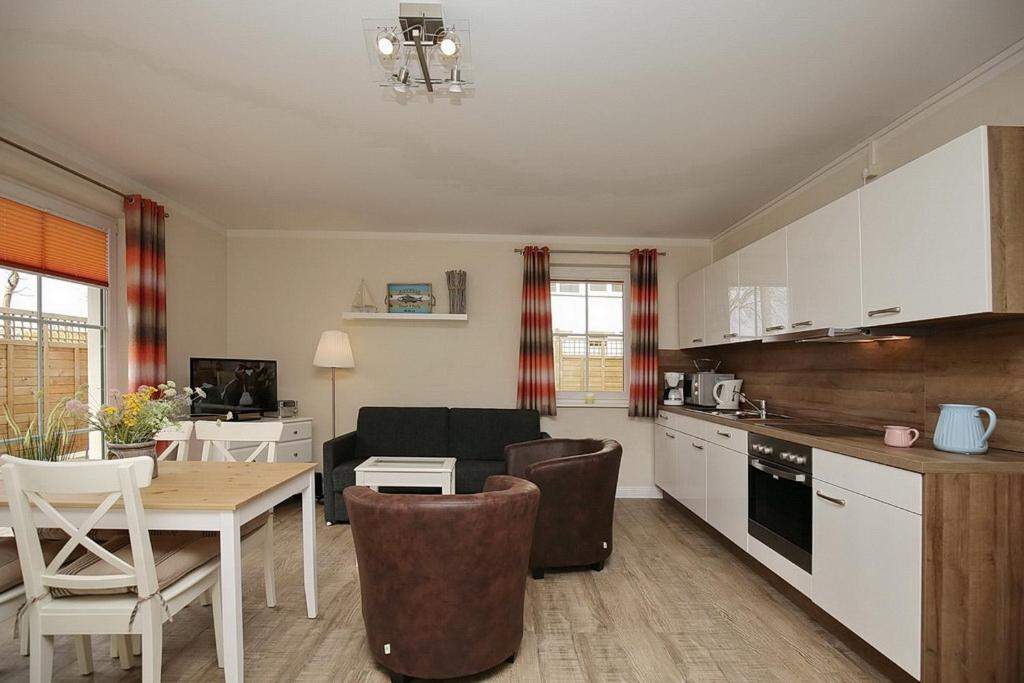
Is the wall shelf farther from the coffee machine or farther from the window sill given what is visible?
the coffee machine

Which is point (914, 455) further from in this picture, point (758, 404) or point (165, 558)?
point (165, 558)

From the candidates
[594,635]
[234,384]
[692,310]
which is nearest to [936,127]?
[692,310]

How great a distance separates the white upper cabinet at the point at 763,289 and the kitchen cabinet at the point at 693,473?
36.9 inches

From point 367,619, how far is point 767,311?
9.37 ft

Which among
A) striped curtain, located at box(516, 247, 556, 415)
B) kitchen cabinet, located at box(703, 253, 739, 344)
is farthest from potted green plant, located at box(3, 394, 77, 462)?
kitchen cabinet, located at box(703, 253, 739, 344)

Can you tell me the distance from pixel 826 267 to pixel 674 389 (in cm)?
227

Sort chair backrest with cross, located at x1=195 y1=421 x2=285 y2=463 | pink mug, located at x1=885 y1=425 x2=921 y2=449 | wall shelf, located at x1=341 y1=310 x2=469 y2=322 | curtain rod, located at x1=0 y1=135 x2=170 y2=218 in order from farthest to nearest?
wall shelf, located at x1=341 y1=310 x2=469 y2=322
chair backrest with cross, located at x1=195 y1=421 x2=285 y2=463
curtain rod, located at x1=0 y1=135 x2=170 y2=218
pink mug, located at x1=885 y1=425 x2=921 y2=449

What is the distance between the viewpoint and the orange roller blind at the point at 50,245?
2.74 metres

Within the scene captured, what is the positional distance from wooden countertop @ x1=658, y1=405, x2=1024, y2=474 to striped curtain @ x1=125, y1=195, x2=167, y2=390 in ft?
13.4

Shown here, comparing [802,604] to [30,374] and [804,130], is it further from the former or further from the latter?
[30,374]

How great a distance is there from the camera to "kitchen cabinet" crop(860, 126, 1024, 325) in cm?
178

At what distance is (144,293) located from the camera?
3.56m

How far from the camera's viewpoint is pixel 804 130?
9.06 feet

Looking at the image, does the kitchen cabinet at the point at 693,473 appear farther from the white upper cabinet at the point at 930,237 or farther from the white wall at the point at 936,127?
the white wall at the point at 936,127
